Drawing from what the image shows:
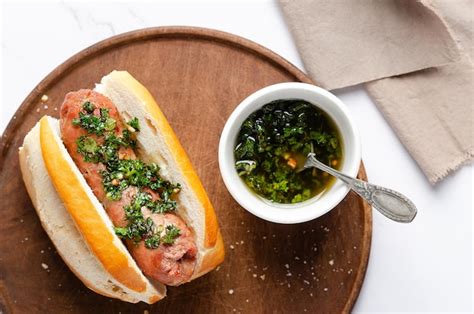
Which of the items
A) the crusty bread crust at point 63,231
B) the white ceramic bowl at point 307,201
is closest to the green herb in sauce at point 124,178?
the crusty bread crust at point 63,231

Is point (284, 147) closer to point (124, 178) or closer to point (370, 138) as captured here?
point (370, 138)

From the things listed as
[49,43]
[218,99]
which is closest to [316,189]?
[218,99]

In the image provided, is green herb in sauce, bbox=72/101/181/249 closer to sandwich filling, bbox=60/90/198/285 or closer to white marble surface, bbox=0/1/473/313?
sandwich filling, bbox=60/90/198/285

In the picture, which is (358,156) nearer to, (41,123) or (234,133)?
(234,133)

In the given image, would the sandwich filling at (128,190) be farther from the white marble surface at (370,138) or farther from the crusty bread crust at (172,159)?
the white marble surface at (370,138)

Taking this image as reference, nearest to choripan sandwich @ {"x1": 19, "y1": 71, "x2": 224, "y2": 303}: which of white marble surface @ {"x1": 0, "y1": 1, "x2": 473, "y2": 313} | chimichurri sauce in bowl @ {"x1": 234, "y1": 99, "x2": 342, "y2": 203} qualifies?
chimichurri sauce in bowl @ {"x1": 234, "y1": 99, "x2": 342, "y2": 203}

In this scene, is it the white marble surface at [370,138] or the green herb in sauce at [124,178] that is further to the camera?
the white marble surface at [370,138]
